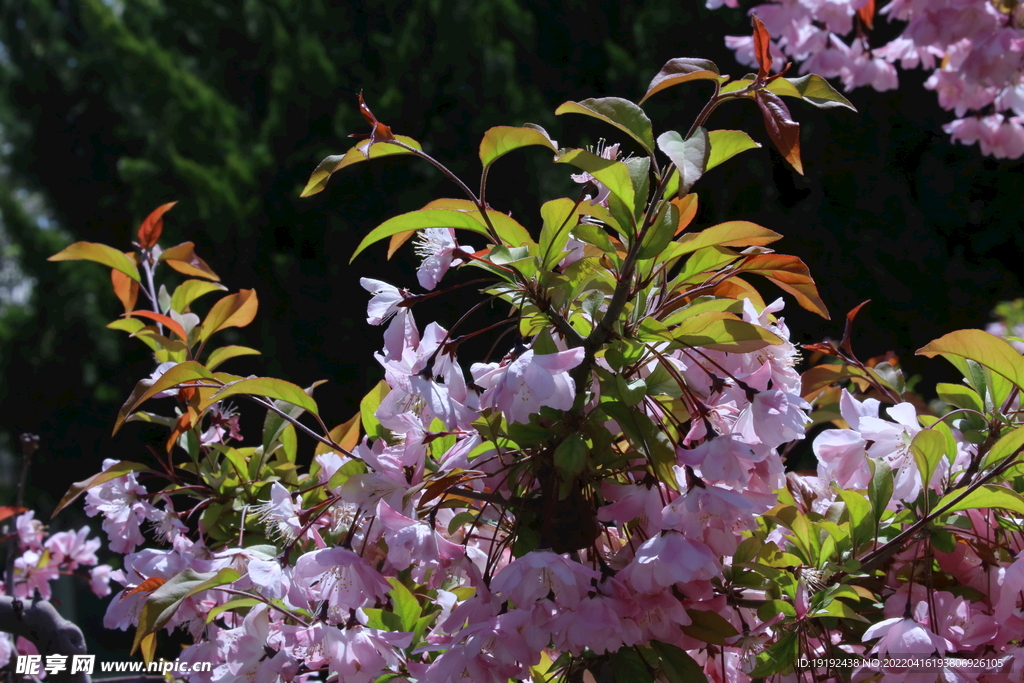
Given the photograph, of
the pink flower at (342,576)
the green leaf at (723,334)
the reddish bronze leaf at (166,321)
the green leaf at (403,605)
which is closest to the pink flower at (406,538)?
the pink flower at (342,576)

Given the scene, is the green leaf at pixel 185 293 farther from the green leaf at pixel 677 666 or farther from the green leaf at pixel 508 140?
the green leaf at pixel 677 666

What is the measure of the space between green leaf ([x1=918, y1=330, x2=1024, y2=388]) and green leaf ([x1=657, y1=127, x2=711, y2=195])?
0.87 ft

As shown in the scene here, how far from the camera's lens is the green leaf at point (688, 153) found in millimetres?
566

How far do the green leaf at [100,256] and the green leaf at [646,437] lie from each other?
0.69m

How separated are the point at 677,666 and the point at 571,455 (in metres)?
0.21

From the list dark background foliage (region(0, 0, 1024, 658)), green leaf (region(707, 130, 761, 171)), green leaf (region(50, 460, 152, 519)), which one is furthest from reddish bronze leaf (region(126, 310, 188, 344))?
dark background foliage (region(0, 0, 1024, 658))

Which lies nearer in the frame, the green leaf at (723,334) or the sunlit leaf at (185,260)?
the green leaf at (723,334)

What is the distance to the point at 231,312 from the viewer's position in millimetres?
1142

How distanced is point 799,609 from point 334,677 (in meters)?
0.50

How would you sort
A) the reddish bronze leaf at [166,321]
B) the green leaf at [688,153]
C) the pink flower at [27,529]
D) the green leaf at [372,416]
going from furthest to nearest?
A: the pink flower at [27,529] < the reddish bronze leaf at [166,321] < the green leaf at [372,416] < the green leaf at [688,153]

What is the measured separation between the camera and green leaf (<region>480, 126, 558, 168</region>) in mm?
671

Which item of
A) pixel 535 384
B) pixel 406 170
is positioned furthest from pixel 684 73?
pixel 406 170

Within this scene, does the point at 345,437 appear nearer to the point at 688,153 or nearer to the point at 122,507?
the point at 122,507

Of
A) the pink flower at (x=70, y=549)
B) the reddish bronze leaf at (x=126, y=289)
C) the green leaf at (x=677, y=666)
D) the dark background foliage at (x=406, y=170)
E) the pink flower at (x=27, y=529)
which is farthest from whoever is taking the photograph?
the dark background foliage at (x=406, y=170)
